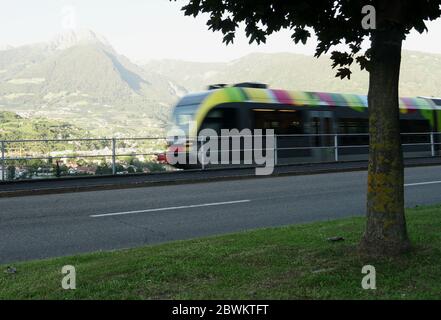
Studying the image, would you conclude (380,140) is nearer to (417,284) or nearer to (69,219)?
(417,284)

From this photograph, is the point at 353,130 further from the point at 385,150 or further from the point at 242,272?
the point at 242,272

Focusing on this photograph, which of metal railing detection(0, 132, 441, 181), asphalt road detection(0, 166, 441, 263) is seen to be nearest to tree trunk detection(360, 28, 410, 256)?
asphalt road detection(0, 166, 441, 263)

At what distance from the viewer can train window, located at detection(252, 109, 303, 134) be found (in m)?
22.8

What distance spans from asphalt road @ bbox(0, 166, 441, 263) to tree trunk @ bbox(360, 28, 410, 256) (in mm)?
3873

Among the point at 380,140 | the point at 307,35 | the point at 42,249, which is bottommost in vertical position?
the point at 42,249

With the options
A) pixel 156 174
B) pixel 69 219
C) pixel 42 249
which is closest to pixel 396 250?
pixel 42 249

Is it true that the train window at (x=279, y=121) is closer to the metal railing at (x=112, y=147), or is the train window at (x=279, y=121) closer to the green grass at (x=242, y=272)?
the metal railing at (x=112, y=147)

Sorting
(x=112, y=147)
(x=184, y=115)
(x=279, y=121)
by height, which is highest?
(x=184, y=115)

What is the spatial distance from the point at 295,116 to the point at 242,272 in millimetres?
19659

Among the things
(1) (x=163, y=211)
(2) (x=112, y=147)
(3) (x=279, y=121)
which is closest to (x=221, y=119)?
(3) (x=279, y=121)

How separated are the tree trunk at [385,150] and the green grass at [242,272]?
0.24 metres

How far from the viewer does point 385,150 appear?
5188 mm
